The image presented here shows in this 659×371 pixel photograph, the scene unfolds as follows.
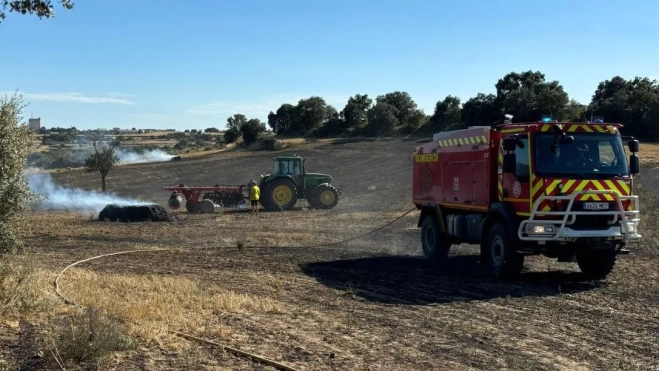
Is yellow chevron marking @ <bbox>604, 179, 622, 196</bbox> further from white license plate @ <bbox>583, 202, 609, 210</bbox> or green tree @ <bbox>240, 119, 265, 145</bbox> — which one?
green tree @ <bbox>240, 119, 265, 145</bbox>

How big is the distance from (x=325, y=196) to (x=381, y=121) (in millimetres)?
41714

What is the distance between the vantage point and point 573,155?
41.0 ft

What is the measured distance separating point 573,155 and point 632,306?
297cm

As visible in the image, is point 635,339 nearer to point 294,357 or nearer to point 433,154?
point 294,357

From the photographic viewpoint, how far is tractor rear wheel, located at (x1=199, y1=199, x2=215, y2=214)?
3225 cm

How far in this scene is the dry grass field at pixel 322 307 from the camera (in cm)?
724

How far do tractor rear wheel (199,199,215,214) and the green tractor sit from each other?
2.22 metres

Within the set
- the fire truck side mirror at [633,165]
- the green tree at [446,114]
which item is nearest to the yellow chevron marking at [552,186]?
the fire truck side mirror at [633,165]

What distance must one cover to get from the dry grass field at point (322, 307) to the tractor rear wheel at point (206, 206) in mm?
10185

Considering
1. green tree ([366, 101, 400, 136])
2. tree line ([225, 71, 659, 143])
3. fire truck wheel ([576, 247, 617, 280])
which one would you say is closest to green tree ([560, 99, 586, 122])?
tree line ([225, 71, 659, 143])

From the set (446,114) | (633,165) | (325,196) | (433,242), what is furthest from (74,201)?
(446,114)

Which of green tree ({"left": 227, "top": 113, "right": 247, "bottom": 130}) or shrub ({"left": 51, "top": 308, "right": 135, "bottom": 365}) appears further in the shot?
green tree ({"left": 227, "top": 113, "right": 247, "bottom": 130})

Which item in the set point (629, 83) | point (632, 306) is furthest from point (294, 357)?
point (629, 83)

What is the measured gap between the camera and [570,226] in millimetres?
12148
